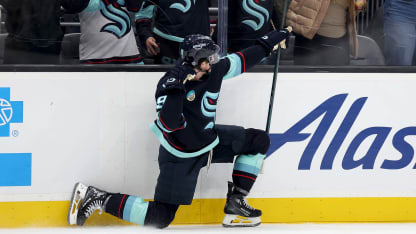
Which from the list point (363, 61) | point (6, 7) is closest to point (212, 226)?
point (363, 61)

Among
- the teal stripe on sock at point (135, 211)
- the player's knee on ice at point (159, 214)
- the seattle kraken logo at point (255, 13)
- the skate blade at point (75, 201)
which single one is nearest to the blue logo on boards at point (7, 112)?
the skate blade at point (75, 201)

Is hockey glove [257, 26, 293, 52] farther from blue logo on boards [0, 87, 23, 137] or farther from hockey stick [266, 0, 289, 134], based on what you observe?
blue logo on boards [0, 87, 23, 137]

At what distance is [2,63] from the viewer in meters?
3.21

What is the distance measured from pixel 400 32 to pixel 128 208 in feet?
5.79

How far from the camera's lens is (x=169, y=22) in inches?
129

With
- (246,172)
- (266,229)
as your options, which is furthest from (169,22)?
(266,229)

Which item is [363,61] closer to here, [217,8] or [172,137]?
[217,8]

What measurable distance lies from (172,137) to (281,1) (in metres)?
0.92

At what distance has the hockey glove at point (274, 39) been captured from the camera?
3145 mm

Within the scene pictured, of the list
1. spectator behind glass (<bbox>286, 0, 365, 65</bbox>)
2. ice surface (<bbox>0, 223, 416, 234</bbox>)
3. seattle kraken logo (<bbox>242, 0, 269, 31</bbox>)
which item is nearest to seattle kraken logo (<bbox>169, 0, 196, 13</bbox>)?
seattle kraken logo (<bbox>242, 0, 269, 31</bbox>)

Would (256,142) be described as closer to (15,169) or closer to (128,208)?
(128,208)

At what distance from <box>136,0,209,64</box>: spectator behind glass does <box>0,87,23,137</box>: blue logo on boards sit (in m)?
0.74

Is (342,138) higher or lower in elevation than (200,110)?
lower

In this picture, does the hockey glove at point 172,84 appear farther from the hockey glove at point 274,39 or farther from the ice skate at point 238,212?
the ice skate at point 238,212
